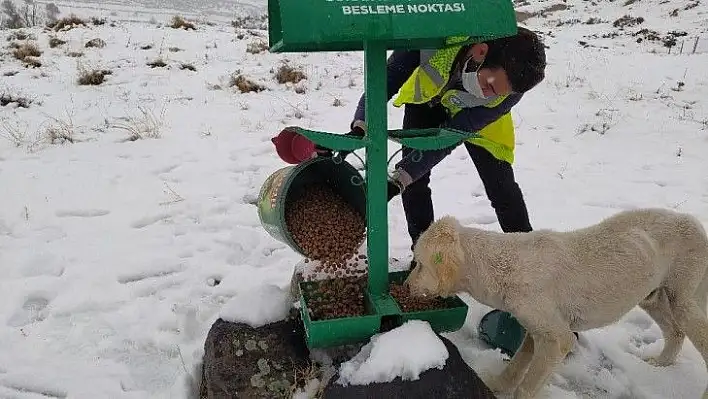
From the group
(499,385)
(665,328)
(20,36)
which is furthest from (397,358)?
(20,36)

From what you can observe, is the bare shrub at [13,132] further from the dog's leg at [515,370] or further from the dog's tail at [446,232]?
the dog's leg at [515,370]

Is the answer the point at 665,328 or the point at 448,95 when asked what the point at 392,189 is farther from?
the point at 665,328

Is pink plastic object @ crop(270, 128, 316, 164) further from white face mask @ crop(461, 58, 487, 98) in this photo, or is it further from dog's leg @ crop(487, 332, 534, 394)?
dog's leg @ crop(487, 332, 534, 394)

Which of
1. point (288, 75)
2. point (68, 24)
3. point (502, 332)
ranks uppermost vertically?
point (68, 24)

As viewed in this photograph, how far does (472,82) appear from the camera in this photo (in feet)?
9.53

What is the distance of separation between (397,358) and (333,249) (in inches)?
30.2

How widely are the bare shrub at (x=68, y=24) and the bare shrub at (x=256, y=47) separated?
167 inches

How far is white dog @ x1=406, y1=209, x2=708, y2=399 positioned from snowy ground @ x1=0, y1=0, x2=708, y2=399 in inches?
18.3

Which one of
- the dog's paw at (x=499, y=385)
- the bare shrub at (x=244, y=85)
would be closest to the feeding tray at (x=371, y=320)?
the dog's paw at (x=499, y=385)

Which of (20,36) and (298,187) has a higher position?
(20,36)

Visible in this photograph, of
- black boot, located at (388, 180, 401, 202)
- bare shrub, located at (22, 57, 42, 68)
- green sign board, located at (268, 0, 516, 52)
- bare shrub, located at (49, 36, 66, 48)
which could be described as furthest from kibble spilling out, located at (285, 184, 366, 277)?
bare shrub, located at (49, 36, 66, 48)

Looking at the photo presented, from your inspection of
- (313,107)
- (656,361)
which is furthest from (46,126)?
(656,361)

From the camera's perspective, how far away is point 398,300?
302cm

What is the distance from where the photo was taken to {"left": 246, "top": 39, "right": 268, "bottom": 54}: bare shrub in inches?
468
